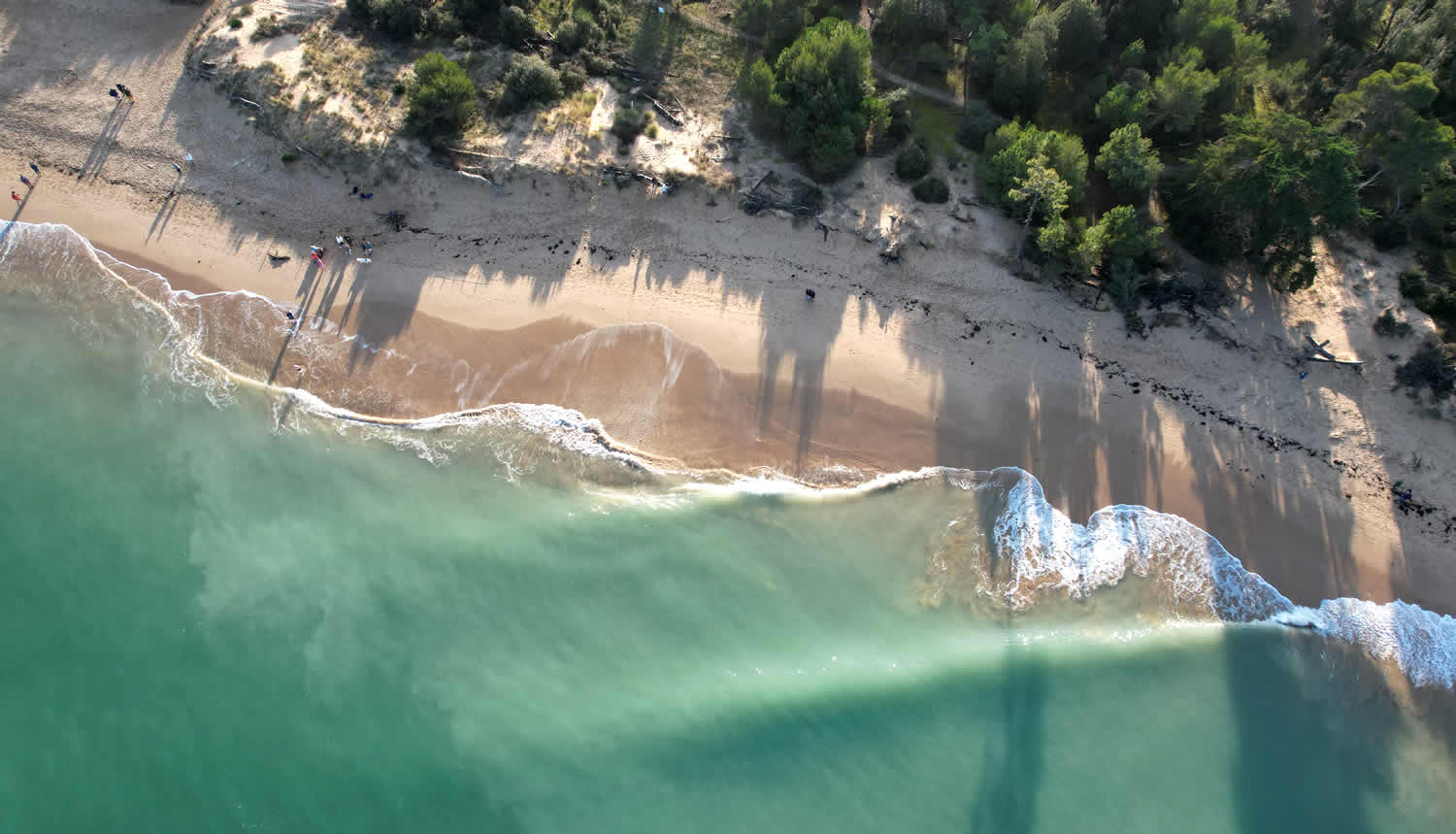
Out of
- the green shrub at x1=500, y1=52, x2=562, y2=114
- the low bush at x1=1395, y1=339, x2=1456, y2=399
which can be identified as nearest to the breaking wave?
the low bush at x1=1395, y1=339, x2=1456, y2=399

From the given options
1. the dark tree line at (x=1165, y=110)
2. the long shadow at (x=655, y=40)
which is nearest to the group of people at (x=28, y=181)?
the long shadow at (x=655, y=40)

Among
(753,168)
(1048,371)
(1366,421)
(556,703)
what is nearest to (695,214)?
Answer: (753,168)

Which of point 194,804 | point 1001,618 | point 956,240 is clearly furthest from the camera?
point 956,240

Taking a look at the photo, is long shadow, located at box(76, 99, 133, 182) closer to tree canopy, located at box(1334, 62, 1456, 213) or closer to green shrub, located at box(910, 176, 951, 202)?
green shrub, located at box(910, 176, 951, 202)

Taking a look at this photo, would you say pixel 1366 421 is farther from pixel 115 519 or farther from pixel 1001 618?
pixel 115 519

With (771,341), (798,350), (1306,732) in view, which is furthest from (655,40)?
(1306,732)
